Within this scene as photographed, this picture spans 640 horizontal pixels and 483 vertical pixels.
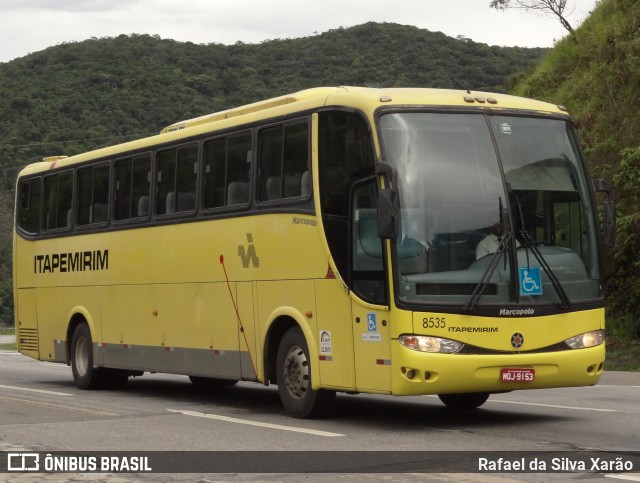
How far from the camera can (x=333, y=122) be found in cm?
1359

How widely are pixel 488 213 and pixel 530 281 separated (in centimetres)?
79

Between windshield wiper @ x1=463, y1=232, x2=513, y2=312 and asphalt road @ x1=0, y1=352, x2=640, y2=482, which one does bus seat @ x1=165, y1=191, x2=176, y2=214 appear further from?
windshield wiper @ x1=463, y1=232, x2=513, y2=312

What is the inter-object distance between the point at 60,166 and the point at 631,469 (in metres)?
13.8

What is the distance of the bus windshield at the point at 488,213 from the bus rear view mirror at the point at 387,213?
264mm

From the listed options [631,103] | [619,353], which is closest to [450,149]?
[619,353]

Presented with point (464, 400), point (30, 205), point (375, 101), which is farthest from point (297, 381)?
point (30, 205)

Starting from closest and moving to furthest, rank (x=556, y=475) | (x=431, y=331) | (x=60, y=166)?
(x=556, y=475) → (x=431, y=331) → (x=60, y=166)

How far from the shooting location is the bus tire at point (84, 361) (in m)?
20.0

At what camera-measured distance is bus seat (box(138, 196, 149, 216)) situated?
59.3 feet

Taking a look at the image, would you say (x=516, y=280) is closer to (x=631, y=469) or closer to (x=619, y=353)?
(x=631, y=469)

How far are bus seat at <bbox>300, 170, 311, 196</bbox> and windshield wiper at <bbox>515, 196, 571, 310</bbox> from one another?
2.33 metres

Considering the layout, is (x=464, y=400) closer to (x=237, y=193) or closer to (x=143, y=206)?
(x=237, y=193)

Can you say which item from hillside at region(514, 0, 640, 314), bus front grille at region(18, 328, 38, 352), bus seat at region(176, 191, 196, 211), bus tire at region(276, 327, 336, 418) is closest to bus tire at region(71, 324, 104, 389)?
bus front grille at region(18, 328, 38, 352)

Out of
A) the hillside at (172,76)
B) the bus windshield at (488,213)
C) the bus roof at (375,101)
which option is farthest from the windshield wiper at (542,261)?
the hillside at (172,76)
